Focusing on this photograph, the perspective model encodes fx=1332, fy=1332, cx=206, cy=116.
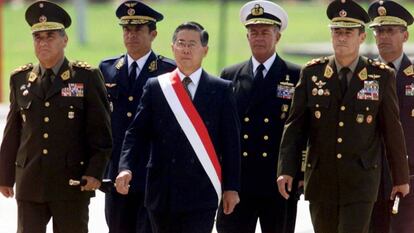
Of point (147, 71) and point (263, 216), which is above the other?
point (147, 71)

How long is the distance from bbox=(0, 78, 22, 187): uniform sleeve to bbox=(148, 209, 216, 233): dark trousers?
3.73 ft

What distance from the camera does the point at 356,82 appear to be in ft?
28.2

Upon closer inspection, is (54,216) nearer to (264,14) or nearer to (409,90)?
(264,14)

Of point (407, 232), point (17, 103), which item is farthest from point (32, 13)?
point (407, 232)

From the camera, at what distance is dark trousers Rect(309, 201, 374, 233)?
8.41 meters

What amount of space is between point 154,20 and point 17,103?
1.62 metres

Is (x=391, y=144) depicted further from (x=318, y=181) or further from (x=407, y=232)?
(x=407, y=232)

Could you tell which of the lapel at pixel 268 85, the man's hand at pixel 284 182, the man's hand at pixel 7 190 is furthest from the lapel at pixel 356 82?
the man's hand at pixel 7 190

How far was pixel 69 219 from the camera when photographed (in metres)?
8.56

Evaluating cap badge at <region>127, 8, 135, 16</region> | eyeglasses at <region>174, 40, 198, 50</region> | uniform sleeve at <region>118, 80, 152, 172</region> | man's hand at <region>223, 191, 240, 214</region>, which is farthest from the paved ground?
eyeglasses at <region>174, 40, 198, 50</region>

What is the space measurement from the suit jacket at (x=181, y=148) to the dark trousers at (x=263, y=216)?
1210mm

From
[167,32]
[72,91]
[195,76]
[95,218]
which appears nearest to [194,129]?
[195,76]

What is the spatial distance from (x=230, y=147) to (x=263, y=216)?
53.9 inches

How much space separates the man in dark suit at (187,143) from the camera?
26.6 ft
